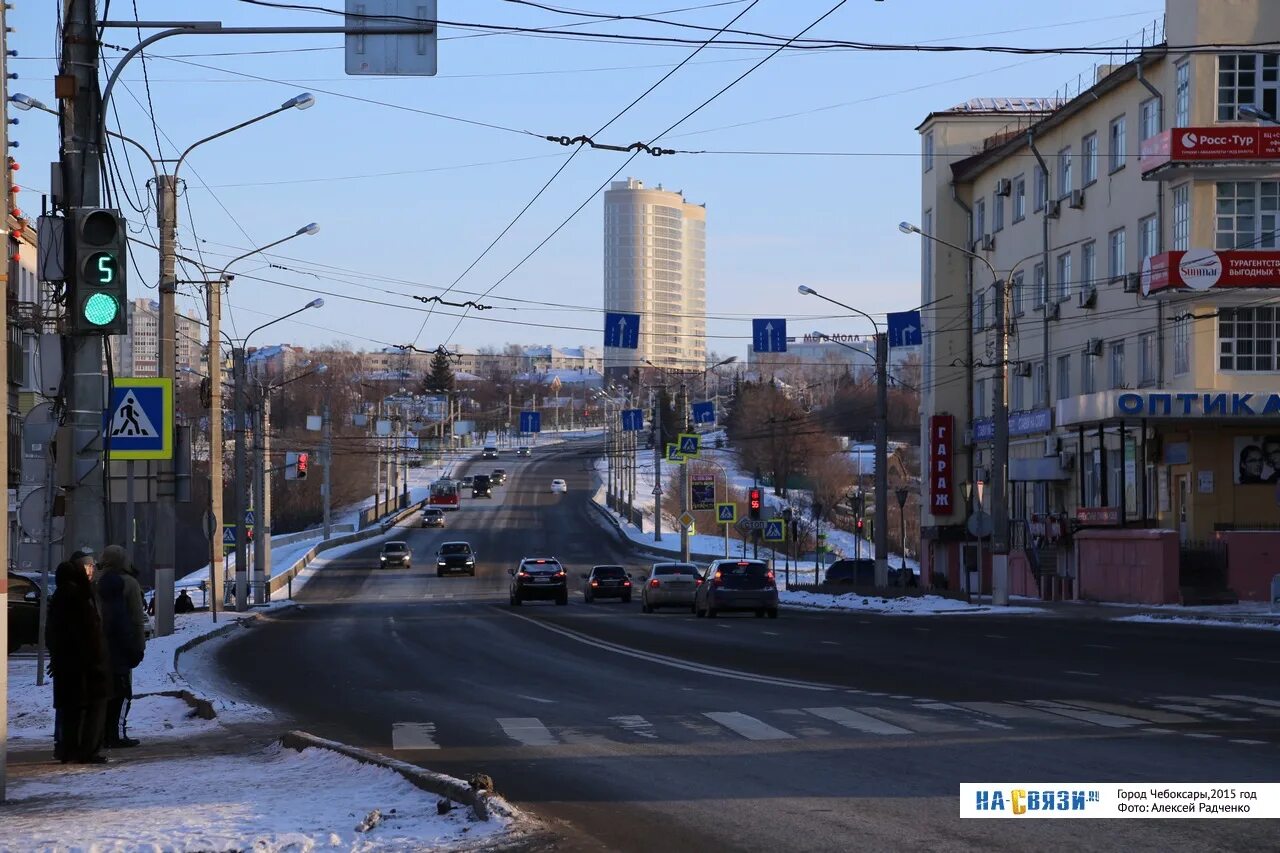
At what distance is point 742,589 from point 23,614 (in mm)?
16223

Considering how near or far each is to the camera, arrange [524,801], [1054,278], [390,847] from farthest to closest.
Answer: [1054,278] → [524,801] → [390,847]

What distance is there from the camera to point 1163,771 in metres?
10.3

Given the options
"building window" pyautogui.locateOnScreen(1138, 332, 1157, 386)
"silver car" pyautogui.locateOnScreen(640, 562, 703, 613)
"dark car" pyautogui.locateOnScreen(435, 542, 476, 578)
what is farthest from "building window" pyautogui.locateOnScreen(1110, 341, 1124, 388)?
"dark car" pyautogui.locateOnScreen(435, 542, 476, 578)

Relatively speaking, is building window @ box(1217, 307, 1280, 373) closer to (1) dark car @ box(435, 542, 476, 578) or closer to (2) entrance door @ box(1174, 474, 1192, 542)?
(2) entrance door @ box(1174, 474, 1192, 542)

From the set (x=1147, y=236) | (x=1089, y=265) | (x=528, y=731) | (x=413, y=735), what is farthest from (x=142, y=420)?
(x=1089, y=265)

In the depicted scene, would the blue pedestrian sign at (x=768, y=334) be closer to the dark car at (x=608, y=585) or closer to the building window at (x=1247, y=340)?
the dark car at (x=608, y=585)

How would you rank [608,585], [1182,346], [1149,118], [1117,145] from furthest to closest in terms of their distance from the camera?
[608,585] < [1117,145] < [1149,118] < [1182,346]

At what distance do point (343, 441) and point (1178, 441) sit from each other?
93.9 m

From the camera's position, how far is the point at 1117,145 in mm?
49094

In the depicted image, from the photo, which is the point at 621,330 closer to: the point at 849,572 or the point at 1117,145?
the point at 1117,145

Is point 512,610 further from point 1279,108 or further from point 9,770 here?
point 9,770

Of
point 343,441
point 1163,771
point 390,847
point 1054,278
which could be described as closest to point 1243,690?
point 1163,771

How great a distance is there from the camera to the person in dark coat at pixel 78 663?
476 inches

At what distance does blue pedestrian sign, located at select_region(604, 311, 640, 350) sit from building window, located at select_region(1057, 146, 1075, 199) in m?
15.7
